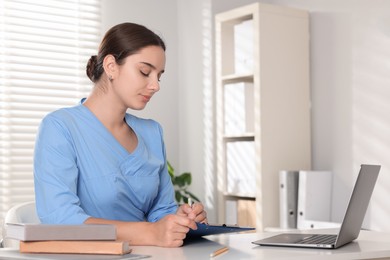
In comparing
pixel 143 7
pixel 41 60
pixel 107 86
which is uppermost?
pixel 143 7

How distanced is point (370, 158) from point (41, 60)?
76.3 inches

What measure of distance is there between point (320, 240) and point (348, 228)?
0.26ft

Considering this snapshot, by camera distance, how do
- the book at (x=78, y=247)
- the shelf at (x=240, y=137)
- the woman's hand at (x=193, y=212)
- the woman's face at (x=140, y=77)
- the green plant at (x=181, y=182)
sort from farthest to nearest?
the green plant at (x=181, y=182), the shelf at (x=240, y=137), the woman's face at (x=140, y=77), the woman's hand at (x=193, y=212), the book at (x=78, y=247)

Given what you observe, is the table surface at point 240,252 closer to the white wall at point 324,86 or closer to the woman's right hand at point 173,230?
the woman's right hand at point 173,230

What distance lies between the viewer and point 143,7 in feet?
15.0

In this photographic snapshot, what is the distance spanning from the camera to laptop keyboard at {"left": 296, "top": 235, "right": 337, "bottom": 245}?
1833 millimetres

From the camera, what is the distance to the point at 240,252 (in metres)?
1.68

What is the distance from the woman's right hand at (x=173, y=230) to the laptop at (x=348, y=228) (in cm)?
18

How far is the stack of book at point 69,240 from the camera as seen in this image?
159cm

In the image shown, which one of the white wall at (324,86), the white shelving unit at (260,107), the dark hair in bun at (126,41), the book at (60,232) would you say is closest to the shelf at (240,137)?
the white shelving unit at (260,107)

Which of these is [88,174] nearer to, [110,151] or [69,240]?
[110,151]

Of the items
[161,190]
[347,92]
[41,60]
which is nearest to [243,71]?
[347,92]

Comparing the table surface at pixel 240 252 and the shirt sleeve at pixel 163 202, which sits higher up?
the shirt sleeve at pixel 163 202

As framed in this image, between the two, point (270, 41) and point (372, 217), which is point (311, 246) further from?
point (270, 41)
